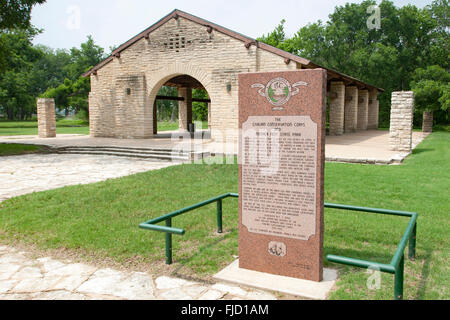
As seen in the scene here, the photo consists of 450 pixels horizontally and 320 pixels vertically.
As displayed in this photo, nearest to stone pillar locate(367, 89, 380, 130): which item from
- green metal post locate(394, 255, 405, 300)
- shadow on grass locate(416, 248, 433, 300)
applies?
shadow on grass locate(416, 248, 433, 300)

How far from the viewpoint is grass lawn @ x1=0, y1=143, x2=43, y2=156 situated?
14254mm

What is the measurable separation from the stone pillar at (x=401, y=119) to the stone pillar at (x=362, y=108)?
636 inches

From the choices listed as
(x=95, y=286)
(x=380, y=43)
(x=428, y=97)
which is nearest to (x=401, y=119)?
(x=95, y=286)

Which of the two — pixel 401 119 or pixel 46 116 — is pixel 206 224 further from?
pixel 46 116

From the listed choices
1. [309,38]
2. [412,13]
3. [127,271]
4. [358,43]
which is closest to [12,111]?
[309,38]

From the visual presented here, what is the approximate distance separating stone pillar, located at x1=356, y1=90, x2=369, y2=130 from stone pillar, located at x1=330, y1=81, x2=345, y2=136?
7.86 m

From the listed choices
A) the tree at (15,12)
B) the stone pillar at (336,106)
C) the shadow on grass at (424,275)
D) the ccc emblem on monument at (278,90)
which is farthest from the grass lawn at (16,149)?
the stone pillar at (336,106)

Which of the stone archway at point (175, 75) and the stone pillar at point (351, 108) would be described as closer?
the stone archway at point (175, 75)

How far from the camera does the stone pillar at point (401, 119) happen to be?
38.8 ft

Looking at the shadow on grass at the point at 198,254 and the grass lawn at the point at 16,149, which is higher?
Answer: the grass lawn at the point at 16,149

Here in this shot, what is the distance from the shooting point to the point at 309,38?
122ft

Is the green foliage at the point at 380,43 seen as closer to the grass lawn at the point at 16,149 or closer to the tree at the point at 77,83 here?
the tree at the point at 77,83

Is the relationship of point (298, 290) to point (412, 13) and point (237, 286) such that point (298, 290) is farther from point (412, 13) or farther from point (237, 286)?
point (412, 13)

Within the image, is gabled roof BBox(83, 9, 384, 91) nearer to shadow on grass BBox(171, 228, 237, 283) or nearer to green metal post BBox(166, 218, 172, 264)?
shadow on grass BBox(171, 228, 237, 283)
